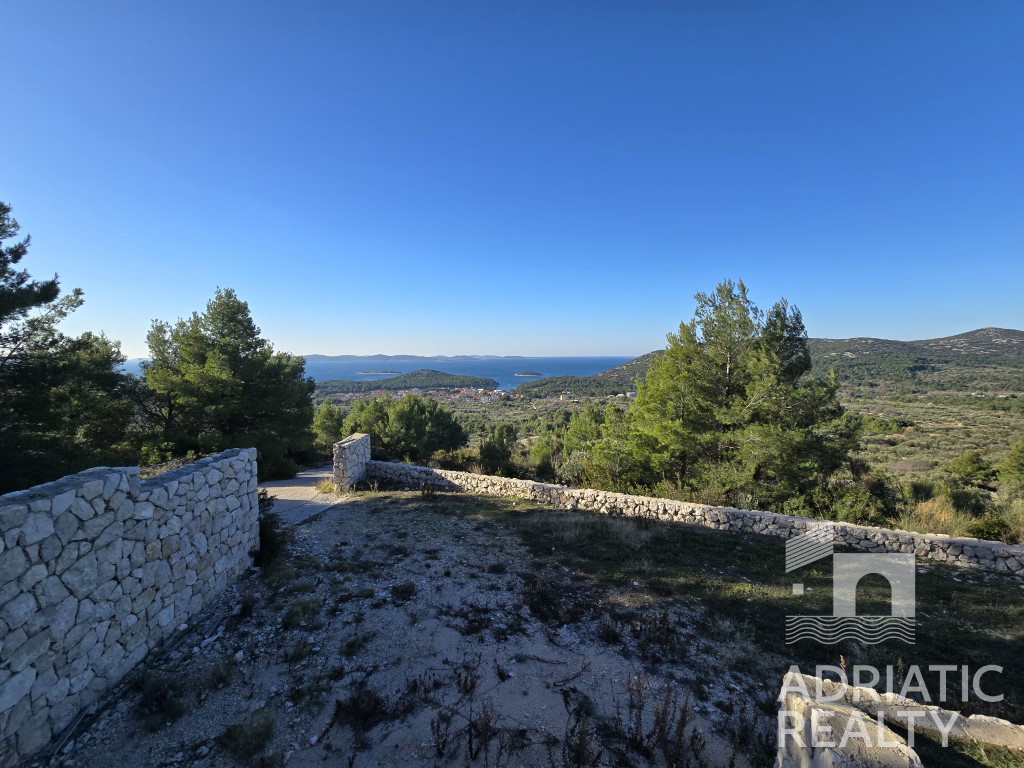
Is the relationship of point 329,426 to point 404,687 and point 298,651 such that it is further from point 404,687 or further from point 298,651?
point 404,687

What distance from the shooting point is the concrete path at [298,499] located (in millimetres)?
9406

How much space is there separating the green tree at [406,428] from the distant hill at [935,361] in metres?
40.1

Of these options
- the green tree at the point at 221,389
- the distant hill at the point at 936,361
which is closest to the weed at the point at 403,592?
the green tree at the point at 221,389

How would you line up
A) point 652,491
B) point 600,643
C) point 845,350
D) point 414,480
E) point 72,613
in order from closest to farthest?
point 72,613 < point 600,643 < point 652,491 < point 414,480 < point 845,350

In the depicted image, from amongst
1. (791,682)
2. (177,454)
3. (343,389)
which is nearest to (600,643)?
(791,682)

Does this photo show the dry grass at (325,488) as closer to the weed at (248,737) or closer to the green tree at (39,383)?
A: the green tree at (39,383)

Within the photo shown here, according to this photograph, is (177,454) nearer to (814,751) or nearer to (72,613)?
(72,613)

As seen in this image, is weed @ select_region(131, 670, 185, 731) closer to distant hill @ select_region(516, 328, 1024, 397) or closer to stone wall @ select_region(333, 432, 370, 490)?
stone wall @ select_region(333, 432, 370, 490)

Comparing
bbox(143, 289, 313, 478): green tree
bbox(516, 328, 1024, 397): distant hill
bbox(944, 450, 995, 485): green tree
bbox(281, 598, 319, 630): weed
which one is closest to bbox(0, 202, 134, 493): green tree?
bbox(143, 289, 313, 478): green tree

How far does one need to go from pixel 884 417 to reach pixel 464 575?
49.8m

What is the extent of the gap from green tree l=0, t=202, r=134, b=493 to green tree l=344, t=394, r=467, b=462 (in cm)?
903

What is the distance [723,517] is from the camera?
8.64 meters

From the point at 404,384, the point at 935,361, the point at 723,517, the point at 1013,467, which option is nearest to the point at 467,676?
the point at 723,517

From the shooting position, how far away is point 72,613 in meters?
3.36
